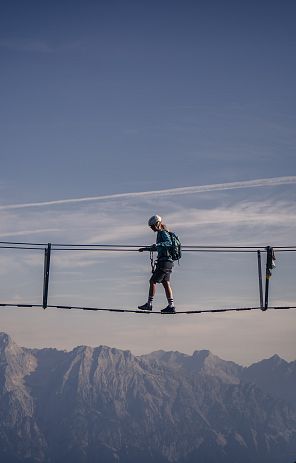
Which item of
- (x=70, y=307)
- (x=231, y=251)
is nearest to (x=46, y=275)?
(x=70, y=307)

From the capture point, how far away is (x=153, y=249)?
17.2 metres

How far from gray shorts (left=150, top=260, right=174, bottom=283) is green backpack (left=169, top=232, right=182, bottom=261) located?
0.23m

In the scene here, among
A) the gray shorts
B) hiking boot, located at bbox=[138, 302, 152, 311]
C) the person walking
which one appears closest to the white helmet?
the person walking

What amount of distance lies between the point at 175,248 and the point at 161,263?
62 cm

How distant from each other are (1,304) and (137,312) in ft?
11.5

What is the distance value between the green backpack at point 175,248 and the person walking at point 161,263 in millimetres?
88

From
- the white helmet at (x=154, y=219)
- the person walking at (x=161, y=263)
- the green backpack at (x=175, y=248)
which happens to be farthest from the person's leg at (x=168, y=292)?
the white helmet at (x=154, y=219)

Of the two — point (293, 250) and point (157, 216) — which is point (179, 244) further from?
point (293, 250)

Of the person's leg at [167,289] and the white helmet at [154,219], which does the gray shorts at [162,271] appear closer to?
the person's leg at [167,289]

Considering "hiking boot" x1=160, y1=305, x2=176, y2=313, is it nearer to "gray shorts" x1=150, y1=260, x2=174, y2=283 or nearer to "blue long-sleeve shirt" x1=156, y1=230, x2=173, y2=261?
"gray shorts" x1=150, y1=260, x2=174, y2=283

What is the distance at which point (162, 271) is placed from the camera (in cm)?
1766

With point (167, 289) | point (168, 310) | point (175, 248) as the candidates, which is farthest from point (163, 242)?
point (168, 310)

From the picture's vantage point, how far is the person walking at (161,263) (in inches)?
675

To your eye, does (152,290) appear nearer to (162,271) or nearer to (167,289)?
(167,289)
